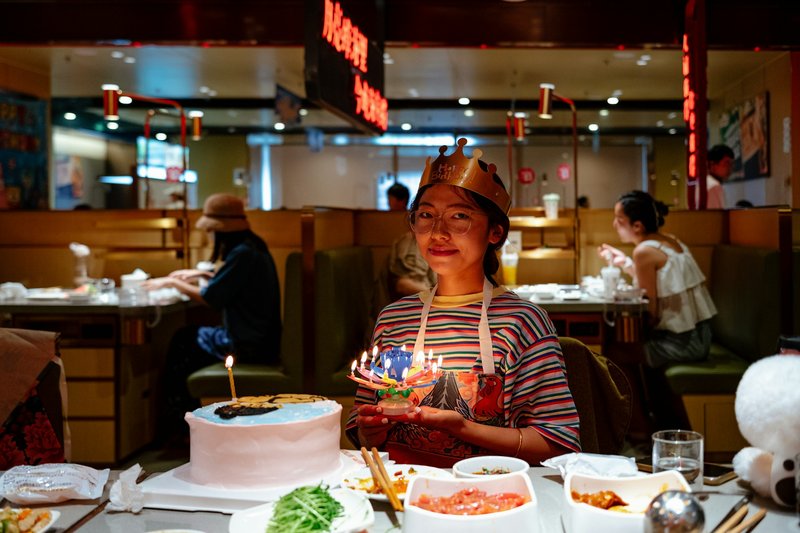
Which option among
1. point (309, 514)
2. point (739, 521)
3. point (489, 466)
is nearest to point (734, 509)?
point (739, 521)

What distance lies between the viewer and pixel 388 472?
171 centimetres

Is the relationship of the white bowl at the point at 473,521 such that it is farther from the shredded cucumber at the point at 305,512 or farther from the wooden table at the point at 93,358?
the wooden table at the point at 93,358

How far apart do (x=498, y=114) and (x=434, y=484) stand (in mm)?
12015

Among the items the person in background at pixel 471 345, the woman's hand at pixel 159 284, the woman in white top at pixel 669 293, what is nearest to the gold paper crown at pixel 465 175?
the person in background at pixel 471 345

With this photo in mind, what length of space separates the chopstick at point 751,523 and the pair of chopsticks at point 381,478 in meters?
0.57

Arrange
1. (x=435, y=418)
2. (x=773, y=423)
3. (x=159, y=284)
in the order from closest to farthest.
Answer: (x=773, y=423) < (x=435, y=418) < (x=159, y=284)

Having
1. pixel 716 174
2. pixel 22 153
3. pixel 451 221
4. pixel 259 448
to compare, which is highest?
pixel 22 153

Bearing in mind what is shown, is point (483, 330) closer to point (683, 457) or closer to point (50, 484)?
point (683, 457)

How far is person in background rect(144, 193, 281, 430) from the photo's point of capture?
4.99 m

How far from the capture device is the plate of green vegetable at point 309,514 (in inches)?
52.6

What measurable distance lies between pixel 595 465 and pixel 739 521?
0.36m

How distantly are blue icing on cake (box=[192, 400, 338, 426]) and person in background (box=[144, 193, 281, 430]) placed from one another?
126 inches

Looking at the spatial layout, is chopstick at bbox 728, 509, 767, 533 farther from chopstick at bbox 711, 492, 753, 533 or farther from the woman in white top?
the woman in white top

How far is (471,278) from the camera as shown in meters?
2.23
